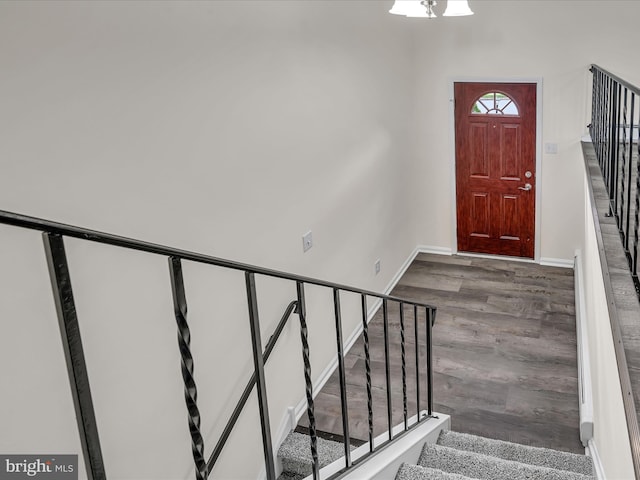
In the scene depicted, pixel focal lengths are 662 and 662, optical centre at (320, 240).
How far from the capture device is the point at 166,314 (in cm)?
301

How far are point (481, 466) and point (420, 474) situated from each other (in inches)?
21.2

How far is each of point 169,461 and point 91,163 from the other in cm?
146

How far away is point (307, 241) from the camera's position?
14.8 feet

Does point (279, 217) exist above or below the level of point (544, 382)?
above

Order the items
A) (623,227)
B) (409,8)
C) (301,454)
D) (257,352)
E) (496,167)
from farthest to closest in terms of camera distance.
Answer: (496,167) < (301,454) < (409,8) < (623,227) < (257,352)

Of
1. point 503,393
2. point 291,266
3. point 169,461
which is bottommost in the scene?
point 503,393

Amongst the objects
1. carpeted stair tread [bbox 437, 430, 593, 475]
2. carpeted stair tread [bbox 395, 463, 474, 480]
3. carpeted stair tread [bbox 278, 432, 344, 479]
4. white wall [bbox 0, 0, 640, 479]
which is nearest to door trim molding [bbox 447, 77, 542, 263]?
white wall [bbox 0, 0, 640, 479]

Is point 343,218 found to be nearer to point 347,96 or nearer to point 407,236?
point 347,96

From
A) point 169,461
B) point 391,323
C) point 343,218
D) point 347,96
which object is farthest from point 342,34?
point 169,461

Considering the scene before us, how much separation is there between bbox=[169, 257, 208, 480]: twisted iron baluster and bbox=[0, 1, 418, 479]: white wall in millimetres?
1204

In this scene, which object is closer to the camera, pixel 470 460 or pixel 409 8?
pixel 470 460

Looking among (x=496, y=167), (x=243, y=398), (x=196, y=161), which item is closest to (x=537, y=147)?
(x=496, y=167)

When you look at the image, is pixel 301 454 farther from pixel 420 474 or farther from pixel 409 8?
pixel 409 8

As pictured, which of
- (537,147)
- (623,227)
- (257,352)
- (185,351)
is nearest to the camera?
(185,351)
